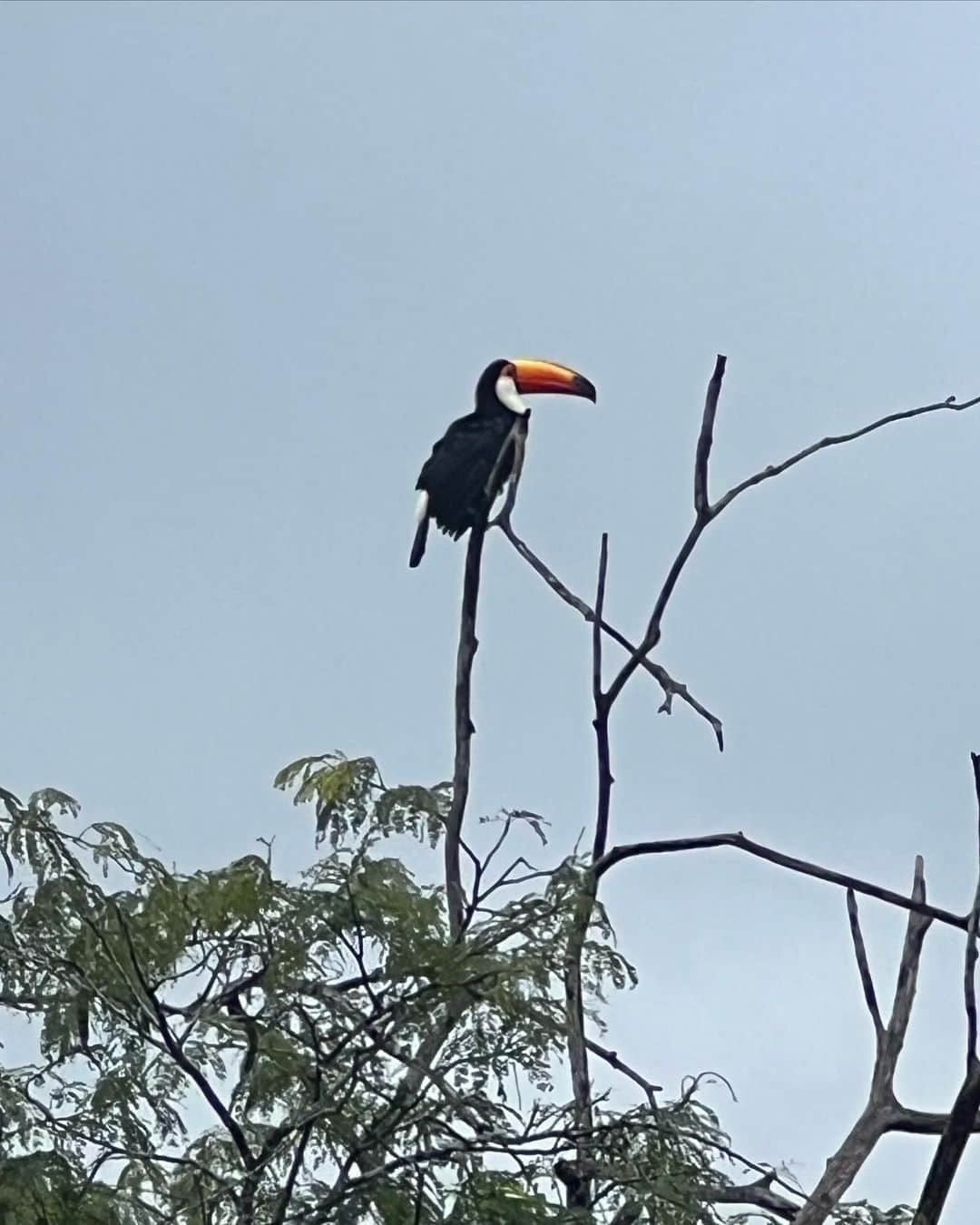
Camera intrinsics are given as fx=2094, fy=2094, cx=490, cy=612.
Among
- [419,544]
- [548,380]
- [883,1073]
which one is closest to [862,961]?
[883,1073]

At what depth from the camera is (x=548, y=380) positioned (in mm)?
13797

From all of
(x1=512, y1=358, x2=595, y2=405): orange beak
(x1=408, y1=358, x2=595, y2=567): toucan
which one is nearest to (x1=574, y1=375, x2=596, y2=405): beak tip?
(x1=512, y1=358, x2=595, y2=405): orange beak

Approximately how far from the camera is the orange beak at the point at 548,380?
537 inches

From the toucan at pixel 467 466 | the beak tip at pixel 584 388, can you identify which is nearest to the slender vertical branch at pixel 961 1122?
the toucan at pixel 467 466

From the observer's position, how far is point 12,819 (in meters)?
5.65

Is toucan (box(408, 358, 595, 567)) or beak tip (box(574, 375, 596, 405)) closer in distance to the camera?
toucan (box(408, 358, 595, 567))

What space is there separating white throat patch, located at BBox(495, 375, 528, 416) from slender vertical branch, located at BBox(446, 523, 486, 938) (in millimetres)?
5495

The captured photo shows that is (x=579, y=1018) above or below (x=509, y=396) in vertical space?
below

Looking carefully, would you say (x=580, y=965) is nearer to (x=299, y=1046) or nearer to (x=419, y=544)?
(x=299, y=1046)

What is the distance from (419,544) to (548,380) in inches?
97.3

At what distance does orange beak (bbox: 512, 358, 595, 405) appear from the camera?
13.6m

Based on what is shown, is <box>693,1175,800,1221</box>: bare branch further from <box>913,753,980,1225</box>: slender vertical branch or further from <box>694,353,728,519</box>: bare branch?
<box>694,353,728,519</box>: bare branch

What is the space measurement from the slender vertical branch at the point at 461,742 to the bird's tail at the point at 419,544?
14.6 feet

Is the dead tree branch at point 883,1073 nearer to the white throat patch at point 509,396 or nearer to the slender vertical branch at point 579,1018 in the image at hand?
the slender vertical branch at point 579,1018
